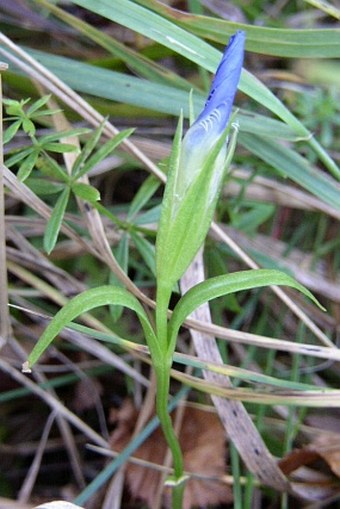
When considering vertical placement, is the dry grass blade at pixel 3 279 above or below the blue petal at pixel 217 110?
below

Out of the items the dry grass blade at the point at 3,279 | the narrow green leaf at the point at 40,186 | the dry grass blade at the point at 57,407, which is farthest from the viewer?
the dry grass blade at the point at 57,407

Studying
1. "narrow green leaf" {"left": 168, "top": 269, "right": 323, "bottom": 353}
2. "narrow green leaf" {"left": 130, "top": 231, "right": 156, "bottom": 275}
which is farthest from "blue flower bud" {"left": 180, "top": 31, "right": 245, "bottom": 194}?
"narrow green leaf" {"left": 130, "top": 231, "right": 156, "bottom": 275}

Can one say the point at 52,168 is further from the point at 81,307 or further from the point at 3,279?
the point at 81,307

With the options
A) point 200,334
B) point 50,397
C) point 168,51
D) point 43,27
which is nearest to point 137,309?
point 200,334

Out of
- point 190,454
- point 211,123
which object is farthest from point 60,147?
point 190,454

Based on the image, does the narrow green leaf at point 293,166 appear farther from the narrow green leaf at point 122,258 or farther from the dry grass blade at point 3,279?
the dry grass blade at point 3,279

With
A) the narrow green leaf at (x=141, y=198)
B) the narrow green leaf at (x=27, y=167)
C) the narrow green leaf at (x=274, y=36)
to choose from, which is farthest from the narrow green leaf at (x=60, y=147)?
the narrow green leaf at (x=274, y=36)
